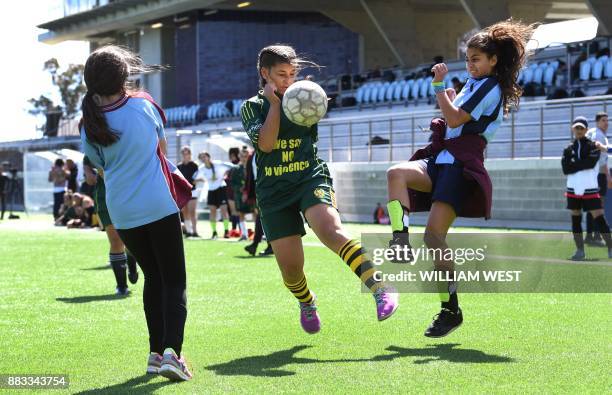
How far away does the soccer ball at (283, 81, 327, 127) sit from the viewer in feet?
21.5

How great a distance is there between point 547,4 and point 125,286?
42.8 meters

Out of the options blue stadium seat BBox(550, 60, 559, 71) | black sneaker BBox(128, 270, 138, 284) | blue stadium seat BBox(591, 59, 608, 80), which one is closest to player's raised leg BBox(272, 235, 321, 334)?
black sneaker BBox(128, 270, 138, 284)

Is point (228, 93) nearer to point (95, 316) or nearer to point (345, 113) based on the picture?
point (345, 113)

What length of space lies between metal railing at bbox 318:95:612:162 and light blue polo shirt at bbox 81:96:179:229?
1283 centimetres

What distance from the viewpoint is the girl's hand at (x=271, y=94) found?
6617 millimetres

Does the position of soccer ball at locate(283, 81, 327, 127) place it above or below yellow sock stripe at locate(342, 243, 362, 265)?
above

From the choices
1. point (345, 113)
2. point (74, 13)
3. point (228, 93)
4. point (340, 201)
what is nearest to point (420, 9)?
point (228, 93)

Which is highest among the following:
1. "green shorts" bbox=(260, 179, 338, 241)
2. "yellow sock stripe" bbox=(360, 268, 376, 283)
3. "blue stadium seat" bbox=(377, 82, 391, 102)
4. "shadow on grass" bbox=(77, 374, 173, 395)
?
"blue stadium seat" bbox=(377, 82, 391, 102)

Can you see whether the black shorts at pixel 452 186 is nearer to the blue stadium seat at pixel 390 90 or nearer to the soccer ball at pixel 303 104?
the soccer ball at pixel 303 104

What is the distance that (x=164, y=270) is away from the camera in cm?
588

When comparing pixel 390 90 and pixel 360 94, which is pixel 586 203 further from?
pixel 360 94

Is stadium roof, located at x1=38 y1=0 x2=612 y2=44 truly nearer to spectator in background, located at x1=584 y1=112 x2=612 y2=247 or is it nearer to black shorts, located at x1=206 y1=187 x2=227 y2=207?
black shorts, located at x1=206 y1=187 x2=227 y2=207

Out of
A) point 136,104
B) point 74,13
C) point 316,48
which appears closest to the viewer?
point 136,104

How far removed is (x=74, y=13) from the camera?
205 feet
